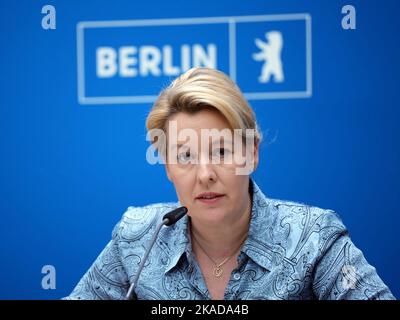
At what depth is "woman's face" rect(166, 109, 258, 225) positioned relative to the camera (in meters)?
1.61

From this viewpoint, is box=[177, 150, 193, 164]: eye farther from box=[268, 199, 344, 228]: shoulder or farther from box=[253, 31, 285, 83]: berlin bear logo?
box=[253, 31, 285, 83]: berlin bear logo

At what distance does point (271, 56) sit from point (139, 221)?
770 millimetres

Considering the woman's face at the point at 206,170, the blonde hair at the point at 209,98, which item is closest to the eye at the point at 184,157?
the woman's face at the point at 206,170

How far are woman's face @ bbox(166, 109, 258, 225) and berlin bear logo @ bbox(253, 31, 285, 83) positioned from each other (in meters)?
0.62

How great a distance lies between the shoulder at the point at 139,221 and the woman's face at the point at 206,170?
0.20m

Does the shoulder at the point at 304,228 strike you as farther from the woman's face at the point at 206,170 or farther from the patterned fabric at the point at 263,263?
the woman's face at the point at 206,170

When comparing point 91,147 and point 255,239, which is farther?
point 91,147

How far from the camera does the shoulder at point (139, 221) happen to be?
184 cm

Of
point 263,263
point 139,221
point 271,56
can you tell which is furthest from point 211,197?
point 271,56

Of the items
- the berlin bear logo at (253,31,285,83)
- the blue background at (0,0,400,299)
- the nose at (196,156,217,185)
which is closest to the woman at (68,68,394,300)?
the nose at (196,156,217,185)

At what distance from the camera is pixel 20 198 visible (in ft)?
7.58

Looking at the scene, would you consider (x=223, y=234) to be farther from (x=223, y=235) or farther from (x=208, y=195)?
(x=208, y=195)

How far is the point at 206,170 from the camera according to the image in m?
1.60

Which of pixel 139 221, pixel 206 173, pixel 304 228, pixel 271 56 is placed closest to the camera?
pixel 206 173
